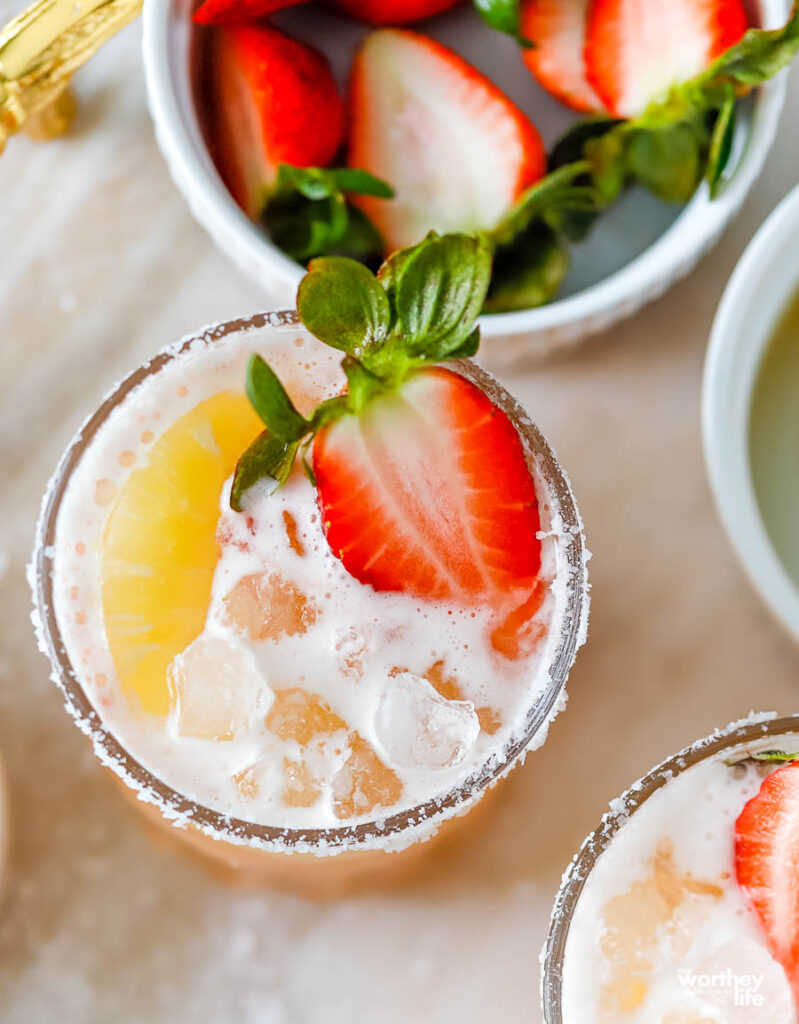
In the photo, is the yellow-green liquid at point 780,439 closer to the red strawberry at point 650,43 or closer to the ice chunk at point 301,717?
the red strawberry at point 650,43

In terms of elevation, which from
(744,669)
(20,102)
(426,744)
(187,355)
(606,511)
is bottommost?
(744,669)

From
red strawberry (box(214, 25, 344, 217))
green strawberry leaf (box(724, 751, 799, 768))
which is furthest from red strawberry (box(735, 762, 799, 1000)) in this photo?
red strawberry (box(214, 25, 344, 217))

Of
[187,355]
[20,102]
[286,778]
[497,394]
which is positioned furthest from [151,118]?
[286,778]

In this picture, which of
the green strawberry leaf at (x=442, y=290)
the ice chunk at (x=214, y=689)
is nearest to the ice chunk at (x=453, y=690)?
the ice chunk at (x=214, y=689)

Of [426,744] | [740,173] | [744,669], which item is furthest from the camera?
[744,669]

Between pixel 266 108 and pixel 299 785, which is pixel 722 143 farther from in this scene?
pixel 299 785

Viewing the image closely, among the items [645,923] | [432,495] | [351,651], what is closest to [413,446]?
[432,495]

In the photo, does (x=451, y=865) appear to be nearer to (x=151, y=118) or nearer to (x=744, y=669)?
(x=744, y=669)
